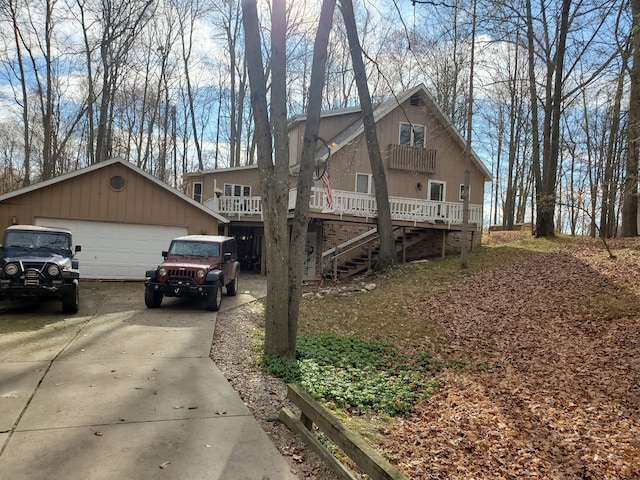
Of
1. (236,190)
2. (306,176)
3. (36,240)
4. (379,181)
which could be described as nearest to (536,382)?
(306,176)

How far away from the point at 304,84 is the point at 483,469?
29.2m

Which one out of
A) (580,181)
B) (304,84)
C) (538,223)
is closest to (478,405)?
(538,223)

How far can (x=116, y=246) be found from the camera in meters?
16.1

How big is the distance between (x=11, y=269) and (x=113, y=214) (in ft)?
21.7

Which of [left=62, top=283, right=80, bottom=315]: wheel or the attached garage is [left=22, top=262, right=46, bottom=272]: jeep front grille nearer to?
[left=62, top=283, right=80, bottom=315]: wheel

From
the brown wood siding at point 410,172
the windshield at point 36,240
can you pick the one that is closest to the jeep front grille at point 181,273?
the windshield at point 36,240

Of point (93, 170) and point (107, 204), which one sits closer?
point (93, 170)

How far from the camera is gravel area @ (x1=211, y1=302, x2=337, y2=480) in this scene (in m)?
4.02

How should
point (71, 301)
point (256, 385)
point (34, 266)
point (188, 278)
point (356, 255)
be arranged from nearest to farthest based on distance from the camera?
point (256, 385) → point (34, 266) → point (71, 301) → point (188, 278) → point (356, 255)

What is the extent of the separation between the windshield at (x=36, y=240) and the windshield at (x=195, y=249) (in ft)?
8.63

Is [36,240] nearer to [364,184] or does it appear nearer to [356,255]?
[356,255]

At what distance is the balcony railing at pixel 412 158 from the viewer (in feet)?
70.4

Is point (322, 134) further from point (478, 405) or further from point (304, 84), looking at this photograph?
point (478, 405)

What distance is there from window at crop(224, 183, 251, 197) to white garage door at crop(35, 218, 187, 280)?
8010mm
